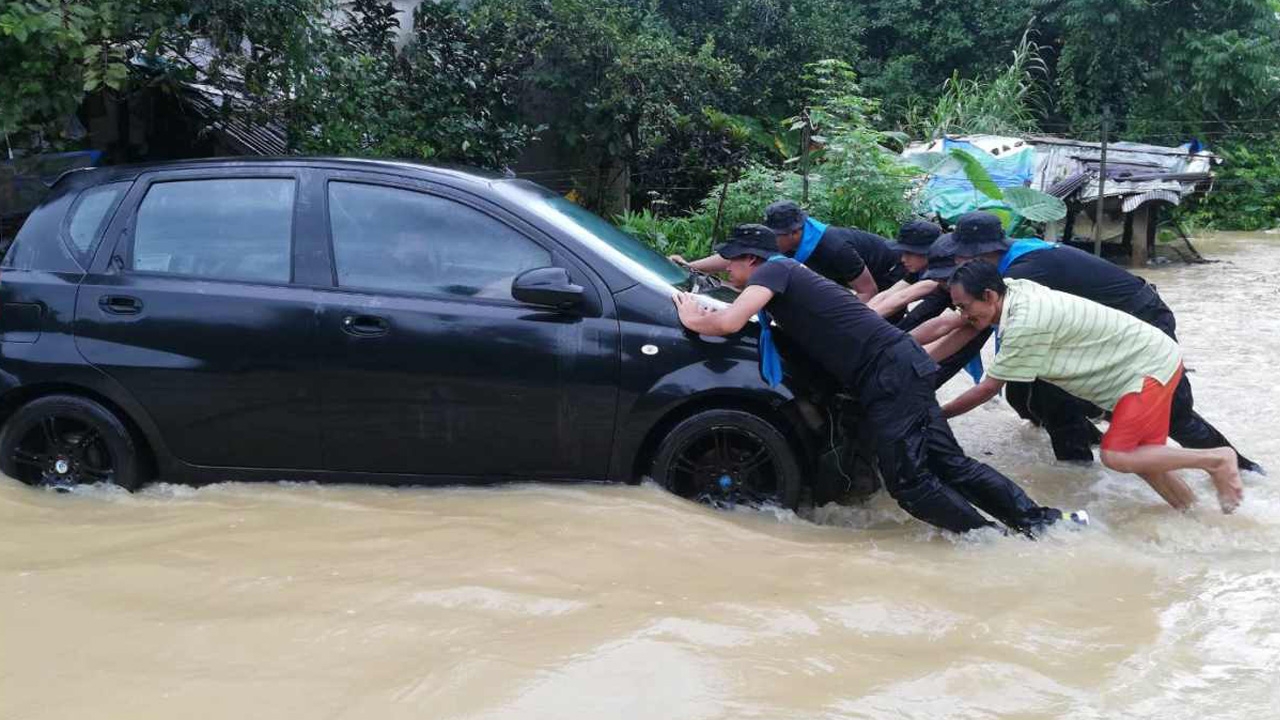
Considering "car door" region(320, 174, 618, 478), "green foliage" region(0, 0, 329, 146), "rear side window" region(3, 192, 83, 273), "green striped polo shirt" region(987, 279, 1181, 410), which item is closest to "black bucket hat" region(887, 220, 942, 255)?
"green striped polo shirt" region(987, 279, 1181, 410)

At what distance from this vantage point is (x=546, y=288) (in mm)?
4551

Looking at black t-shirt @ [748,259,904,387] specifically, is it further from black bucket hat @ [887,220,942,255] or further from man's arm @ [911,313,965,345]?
black bucket hat @ [887,220,942,255]

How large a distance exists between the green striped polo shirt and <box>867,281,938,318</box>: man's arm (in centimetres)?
90

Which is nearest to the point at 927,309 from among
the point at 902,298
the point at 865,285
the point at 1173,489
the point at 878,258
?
the point at 902,298

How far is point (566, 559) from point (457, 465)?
0.80 m

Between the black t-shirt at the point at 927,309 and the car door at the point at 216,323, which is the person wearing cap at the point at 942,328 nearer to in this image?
the black t-shirt at the point at 927,309

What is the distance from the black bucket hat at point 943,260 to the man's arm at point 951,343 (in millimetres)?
291

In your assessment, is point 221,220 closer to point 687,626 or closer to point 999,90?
point 687,626

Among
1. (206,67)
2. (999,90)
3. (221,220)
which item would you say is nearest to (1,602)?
(221,220)

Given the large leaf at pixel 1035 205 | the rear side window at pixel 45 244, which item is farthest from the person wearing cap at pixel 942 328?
the large leaf at pixel 1035 205

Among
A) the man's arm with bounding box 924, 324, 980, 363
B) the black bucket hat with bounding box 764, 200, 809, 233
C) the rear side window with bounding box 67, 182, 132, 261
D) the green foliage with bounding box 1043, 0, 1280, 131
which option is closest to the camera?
the rear side window with bounding box 67, 182, 132, 261

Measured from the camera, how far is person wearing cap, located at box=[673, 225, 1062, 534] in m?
4.55

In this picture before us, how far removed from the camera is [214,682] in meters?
3.30

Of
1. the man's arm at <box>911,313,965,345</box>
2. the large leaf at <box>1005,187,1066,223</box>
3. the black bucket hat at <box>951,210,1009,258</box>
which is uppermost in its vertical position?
the large leaf at <box>1005,187,1066,223</box>
